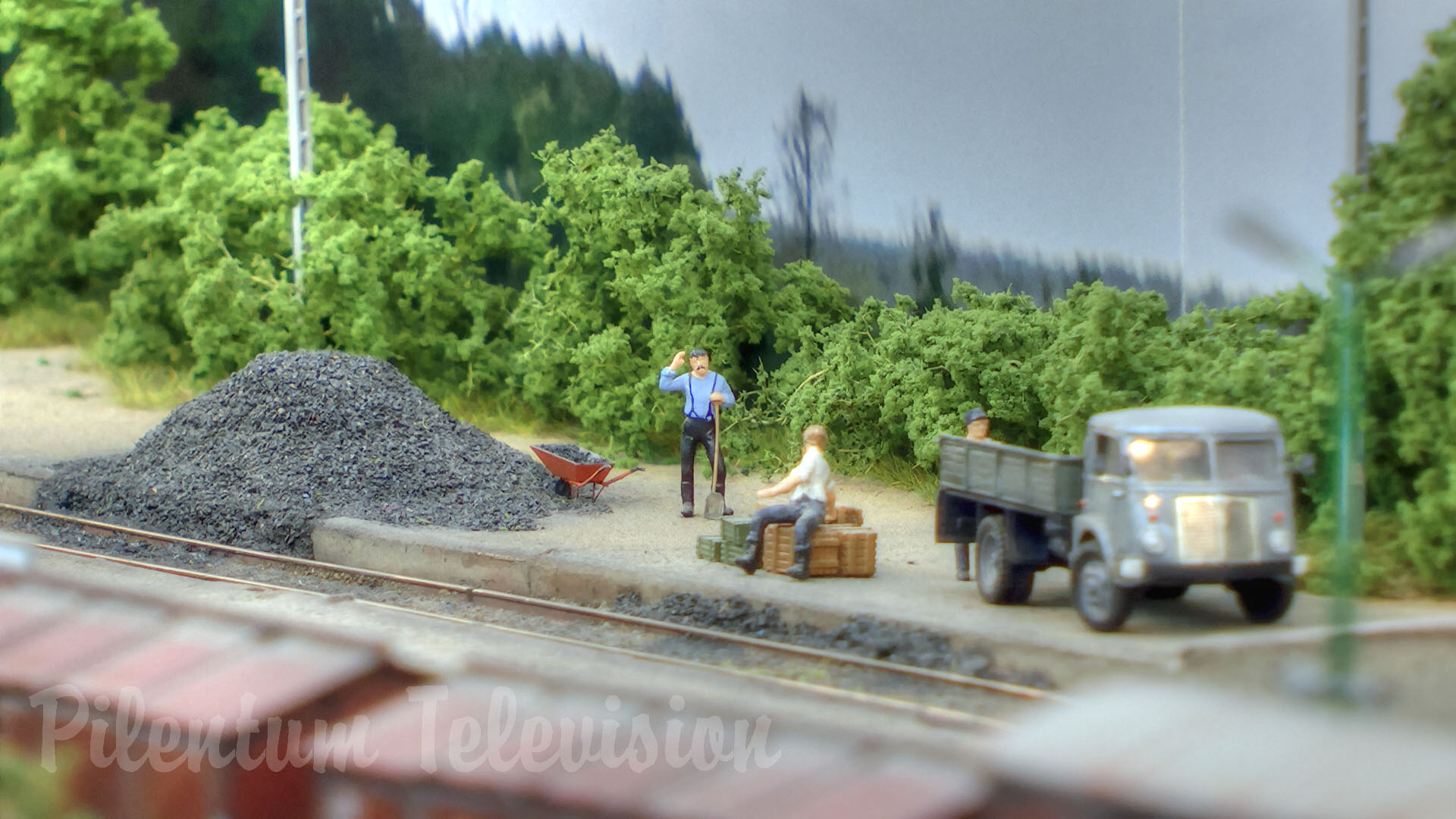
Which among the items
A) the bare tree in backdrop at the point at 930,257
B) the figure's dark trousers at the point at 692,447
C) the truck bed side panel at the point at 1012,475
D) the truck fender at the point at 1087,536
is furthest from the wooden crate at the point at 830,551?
the bare tree in backdrop at the point at 930,257

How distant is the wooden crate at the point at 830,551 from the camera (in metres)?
9.06

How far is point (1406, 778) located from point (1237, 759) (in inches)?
4.7

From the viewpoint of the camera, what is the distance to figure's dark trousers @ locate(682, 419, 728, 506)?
38.3ft

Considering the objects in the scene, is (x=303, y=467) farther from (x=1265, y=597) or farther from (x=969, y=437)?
(x=1265, y=597)

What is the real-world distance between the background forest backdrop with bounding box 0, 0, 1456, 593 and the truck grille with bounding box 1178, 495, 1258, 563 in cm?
Result: 79

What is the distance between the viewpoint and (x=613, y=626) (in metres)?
8.42

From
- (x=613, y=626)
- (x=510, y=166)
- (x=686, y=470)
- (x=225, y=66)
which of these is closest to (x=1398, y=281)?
(x=613, y=626)

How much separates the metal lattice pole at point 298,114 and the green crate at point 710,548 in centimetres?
843

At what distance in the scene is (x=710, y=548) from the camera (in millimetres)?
9781

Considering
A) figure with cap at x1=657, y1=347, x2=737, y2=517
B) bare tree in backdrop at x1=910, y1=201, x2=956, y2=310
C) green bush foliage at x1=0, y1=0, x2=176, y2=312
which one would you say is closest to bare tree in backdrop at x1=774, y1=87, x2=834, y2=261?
bare tree in backdrop at x1=910, y1=201, x2=956, y2=310

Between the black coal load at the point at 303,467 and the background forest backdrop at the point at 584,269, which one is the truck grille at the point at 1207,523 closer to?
the background forest backdrop at the point at 584,269

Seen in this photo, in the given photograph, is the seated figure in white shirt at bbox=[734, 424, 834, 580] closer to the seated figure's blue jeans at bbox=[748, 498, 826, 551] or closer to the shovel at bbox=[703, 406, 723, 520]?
the seated figure's blue jeans at bbox=[748, 498, 826, 551]

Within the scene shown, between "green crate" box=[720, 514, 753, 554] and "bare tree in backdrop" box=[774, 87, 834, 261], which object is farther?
"bare tree in backdrop" box=[774, 87, 834, 261]

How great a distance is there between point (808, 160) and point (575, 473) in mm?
4596
